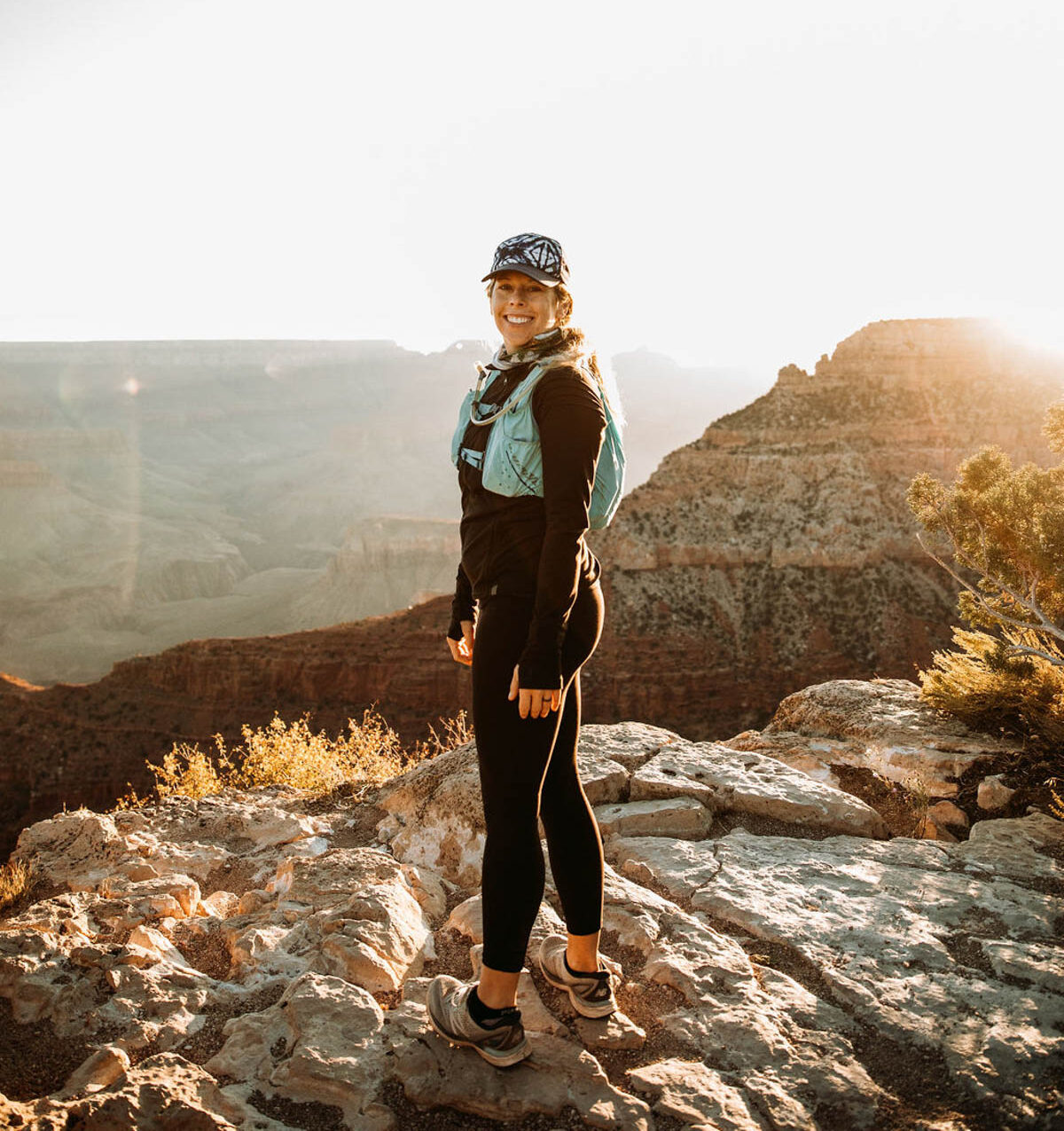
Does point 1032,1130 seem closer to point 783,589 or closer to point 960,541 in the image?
point 960,541

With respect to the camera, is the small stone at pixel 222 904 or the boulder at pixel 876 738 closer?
the small stone at pixel 222 904

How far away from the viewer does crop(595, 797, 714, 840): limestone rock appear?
4039 millimetres

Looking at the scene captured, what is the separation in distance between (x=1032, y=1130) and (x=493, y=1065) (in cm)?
131

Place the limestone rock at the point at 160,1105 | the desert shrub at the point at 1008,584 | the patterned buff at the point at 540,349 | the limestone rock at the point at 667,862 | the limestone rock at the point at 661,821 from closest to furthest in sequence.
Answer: the limestone rock at the point at 160,1105, the patterned buff at the point at 540,349, the limestone rock at the point at 667,862, the limestone rock at the point at 661,821, the desert shrub at the point at 1008,584

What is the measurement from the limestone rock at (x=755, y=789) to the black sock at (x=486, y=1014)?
220 cm

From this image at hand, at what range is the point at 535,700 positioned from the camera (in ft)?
6.96

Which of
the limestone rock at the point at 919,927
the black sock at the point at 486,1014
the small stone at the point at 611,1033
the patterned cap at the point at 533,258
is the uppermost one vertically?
the patterned cap at the point at 533,258

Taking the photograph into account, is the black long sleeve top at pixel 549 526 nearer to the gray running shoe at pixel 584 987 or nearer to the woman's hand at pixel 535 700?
the woman's hand at pixel 535 700

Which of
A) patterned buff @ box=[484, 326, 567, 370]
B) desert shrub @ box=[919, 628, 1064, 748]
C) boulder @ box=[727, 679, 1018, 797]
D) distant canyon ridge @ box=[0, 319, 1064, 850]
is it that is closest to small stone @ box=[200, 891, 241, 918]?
patterned buff @ box=[484, 326, 567, 370]

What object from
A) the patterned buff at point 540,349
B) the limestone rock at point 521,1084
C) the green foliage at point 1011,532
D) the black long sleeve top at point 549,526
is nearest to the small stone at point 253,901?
the limestone rock at point 521,1084

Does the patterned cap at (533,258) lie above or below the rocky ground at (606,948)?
above

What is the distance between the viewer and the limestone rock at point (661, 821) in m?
4.04

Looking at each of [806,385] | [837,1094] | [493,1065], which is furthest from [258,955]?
[806,385]

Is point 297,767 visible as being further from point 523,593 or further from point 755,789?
point 523,593
